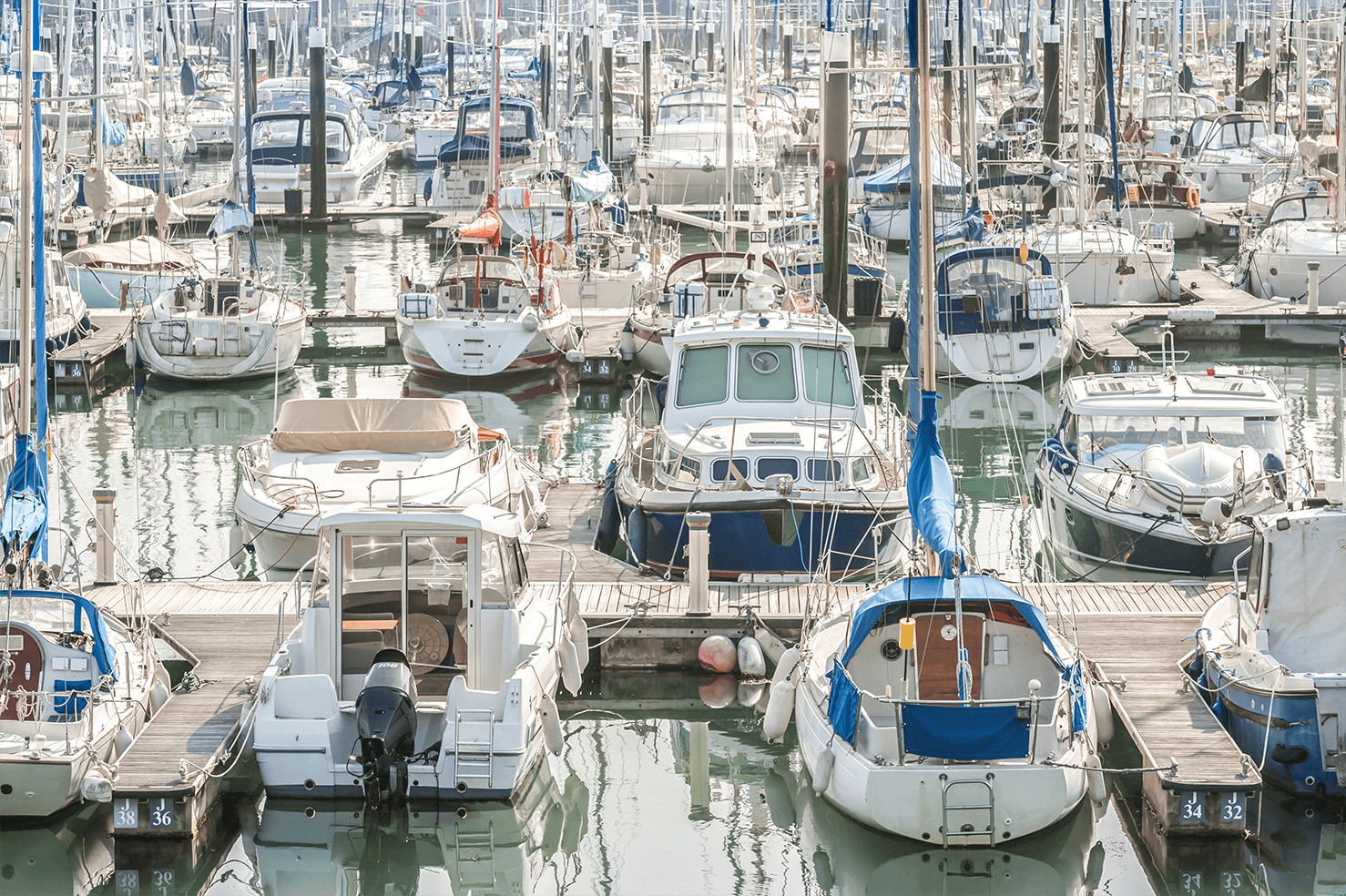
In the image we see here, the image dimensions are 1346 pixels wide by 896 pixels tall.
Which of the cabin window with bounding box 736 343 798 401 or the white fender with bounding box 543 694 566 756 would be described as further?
the cabin window with bounding box 736 343 798 401

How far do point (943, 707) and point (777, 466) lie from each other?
223 inches

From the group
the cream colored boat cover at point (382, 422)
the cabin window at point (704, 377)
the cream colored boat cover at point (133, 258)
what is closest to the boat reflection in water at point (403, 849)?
the cream colored boat cover at point (382, 422)

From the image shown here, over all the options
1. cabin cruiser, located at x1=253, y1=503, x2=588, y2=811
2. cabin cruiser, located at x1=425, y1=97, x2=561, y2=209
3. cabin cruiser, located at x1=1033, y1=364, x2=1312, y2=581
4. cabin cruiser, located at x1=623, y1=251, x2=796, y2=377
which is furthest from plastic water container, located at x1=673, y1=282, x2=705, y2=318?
cabin cruiser, located at x1=425, y1=97, x2=561, y2=209

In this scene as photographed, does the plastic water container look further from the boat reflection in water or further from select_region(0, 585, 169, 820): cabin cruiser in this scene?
the boat reflection in water

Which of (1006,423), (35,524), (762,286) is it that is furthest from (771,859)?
(1006,423)

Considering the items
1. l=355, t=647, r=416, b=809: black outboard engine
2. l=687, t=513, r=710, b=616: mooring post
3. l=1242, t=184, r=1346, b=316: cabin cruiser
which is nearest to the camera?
l=355, t=647, r=416, b=809: black outboard engine

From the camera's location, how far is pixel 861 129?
142ft

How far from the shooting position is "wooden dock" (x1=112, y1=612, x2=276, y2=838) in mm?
11609

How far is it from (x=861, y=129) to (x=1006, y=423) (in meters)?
19.8

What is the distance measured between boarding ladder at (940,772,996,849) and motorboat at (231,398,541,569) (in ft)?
20.7

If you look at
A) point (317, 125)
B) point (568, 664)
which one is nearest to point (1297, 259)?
point (568, 664)

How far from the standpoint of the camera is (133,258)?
3027 cm

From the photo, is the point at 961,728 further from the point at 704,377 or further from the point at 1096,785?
the point at 704,377

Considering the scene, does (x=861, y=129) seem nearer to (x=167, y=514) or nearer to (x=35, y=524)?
(x=167, y=514)
